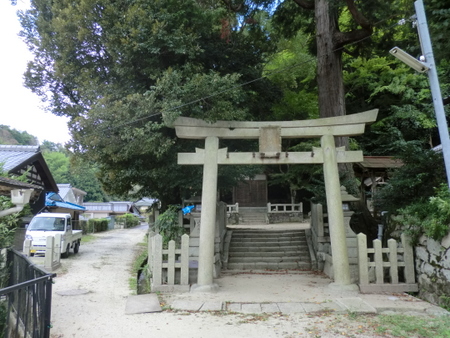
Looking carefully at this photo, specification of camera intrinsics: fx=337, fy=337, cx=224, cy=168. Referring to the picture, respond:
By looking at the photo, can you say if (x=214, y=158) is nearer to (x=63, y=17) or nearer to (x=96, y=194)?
(x=63, y=17)

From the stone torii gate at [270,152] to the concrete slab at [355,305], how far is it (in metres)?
1.49

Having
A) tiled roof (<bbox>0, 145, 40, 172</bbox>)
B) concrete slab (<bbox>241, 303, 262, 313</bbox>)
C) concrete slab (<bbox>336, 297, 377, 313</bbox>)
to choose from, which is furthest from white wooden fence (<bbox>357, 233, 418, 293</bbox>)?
tiled roof (<bbox>0, 145, 40, 172</bbox>)

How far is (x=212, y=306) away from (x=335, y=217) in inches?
143

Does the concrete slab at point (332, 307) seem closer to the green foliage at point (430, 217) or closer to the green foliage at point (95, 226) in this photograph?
the green foliage at point (430, 217)

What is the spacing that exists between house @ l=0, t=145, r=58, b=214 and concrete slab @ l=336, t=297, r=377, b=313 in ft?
44.8

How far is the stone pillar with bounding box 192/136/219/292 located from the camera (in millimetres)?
7781

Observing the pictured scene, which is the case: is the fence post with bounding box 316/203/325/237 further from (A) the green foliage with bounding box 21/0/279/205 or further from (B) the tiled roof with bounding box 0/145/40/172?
(B) the tiled roof with bounding box 0/145/40/172

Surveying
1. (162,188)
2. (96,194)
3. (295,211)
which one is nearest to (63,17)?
(162,188)

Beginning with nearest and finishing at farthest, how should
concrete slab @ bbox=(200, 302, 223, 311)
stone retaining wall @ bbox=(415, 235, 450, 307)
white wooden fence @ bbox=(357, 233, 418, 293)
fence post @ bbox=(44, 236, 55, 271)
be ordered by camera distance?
concrete slab @ bbox=(200, 302, 223, 311)
stone retaining wall @ bbox=(415, 235, 450, 307)
white wooden fence @ bbox=(357, 233, 418, 293)
fence post @ bbox=(44, 236, 55, 271)

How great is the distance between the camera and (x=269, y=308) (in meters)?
6.37

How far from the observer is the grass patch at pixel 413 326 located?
4.88 meters

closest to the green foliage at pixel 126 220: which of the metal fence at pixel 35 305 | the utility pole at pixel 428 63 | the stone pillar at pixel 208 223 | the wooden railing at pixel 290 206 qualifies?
the wooden railing at pixel 290 206

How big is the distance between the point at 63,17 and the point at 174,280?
8692mm

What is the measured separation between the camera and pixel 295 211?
78.5ft
